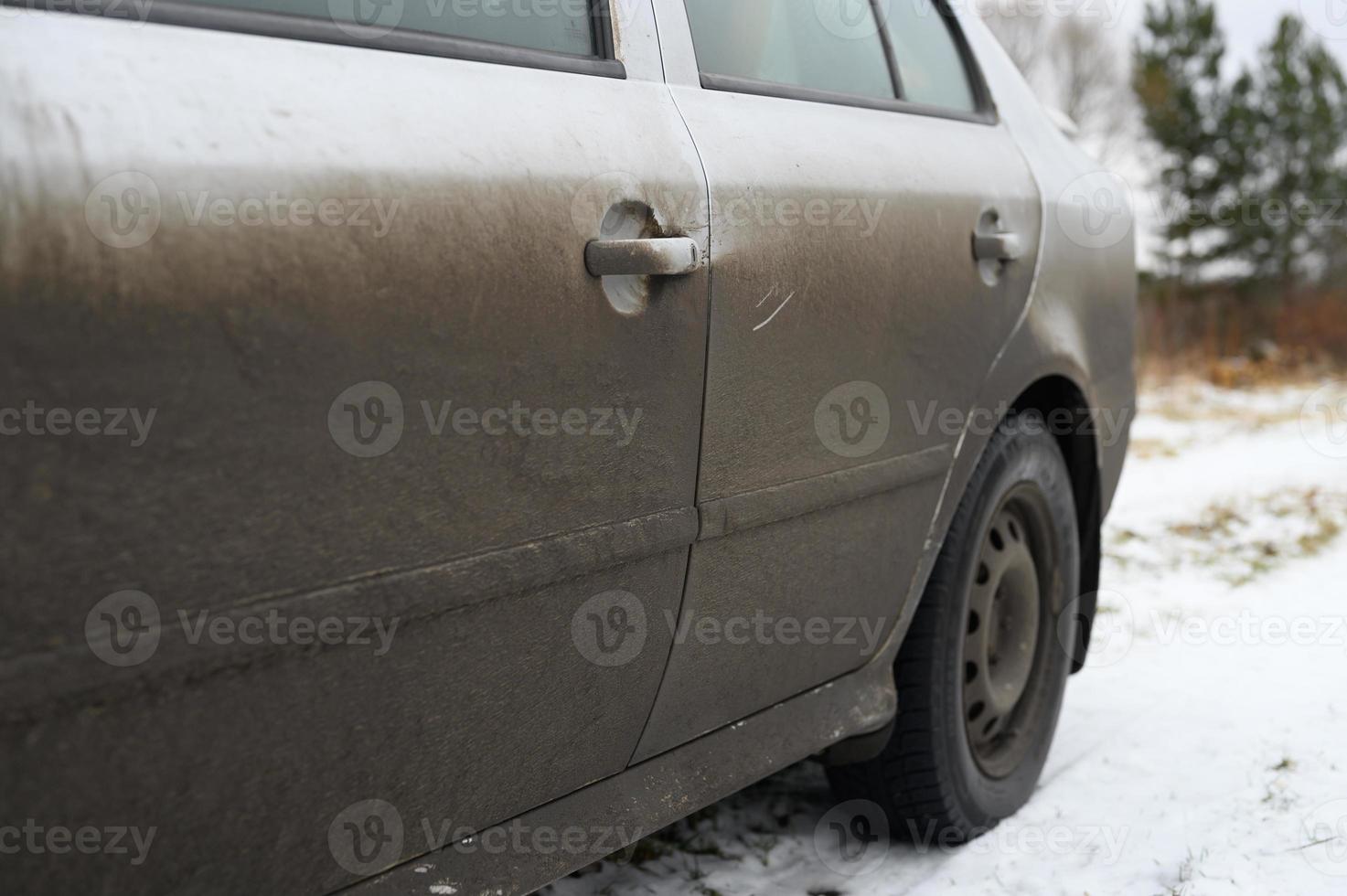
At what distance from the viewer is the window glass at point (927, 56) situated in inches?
99.8

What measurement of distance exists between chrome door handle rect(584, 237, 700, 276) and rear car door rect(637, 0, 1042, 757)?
0.11 meters

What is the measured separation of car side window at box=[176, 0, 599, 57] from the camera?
1.35 metres

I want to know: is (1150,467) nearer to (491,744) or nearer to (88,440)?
(491,744)

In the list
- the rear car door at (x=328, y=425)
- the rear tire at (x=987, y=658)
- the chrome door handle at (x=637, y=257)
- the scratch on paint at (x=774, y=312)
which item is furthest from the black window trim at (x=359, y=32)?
the rear tire at (x=987, y=658)

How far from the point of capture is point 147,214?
3.61 ft

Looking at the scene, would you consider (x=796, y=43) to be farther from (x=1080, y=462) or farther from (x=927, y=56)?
(x=1080, y=462)

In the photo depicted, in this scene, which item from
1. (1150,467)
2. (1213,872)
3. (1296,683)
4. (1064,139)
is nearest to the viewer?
(1213,872)

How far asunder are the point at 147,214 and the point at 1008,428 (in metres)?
1.93

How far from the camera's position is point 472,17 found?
1.55 m

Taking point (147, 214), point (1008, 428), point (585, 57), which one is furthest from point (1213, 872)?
point (147, 214)

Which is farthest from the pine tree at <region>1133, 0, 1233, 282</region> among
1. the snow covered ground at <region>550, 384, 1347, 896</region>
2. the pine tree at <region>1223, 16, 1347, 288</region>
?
the snow covered ground at <region>550, 384, 1347, 896</region>

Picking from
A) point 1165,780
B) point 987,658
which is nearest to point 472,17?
point 987,658

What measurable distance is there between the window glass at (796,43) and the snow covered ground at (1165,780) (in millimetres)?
1570

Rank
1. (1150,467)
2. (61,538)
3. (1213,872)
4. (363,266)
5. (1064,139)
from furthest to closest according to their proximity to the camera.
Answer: (1150,467)
(1064,139)
(1213,872)
(363,266)
(61,538)
